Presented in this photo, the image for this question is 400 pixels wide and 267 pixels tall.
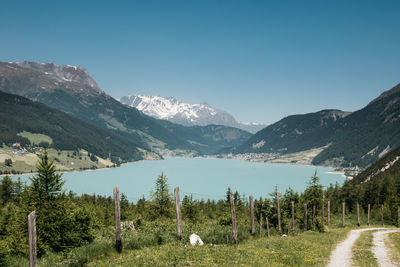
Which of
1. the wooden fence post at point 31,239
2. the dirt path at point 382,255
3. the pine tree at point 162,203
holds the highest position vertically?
the wooden fence post at point 31,239

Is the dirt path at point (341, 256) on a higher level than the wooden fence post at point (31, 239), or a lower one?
lower

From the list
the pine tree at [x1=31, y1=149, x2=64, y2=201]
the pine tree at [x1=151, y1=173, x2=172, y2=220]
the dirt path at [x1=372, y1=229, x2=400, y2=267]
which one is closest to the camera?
the dirt path at [x1=372, y1=229, x2=400, y2=267]

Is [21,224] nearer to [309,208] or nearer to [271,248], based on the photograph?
[271,248]

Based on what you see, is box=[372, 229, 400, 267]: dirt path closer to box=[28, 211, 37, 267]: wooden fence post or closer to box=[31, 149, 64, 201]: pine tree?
box=[28, 211, 37, 267]: wooden fence post

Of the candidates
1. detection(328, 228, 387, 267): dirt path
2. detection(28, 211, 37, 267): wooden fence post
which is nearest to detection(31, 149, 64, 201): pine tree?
detection(28, 211, 37, 267): wooden fence post

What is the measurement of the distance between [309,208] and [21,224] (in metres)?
33.7

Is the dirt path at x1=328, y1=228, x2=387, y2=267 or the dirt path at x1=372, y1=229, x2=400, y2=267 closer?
the dirt path at x1=328, y1=228, x2=387, y2=267

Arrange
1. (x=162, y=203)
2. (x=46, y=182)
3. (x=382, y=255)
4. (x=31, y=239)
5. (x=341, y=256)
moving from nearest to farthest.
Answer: (x=31, y=239)
(x=341, y=256)
(x=382, y=255)
(x=46, y=182)
(x=162, y=203)

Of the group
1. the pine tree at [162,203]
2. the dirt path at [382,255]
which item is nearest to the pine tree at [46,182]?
the dirt path at [382,255]

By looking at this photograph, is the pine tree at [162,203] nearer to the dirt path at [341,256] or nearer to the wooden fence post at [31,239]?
the dirt path at [341,256]

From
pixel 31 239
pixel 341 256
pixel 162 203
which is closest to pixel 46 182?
pixel 31 239

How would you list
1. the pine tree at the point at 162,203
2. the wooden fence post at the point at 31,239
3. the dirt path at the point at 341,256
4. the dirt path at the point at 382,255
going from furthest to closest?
1. the pine tree at the point at 162,203
2. the dirt path at the point at 382,255
3. the dirt path at the point at 341,256
4. the wooden fence post at the point at 31,239

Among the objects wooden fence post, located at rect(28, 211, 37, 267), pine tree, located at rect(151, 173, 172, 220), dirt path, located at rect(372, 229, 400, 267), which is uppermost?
wooden fence post, located at rect(28, 211, 37, 267)

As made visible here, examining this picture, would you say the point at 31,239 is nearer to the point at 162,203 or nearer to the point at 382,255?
→ the point at 382,255
